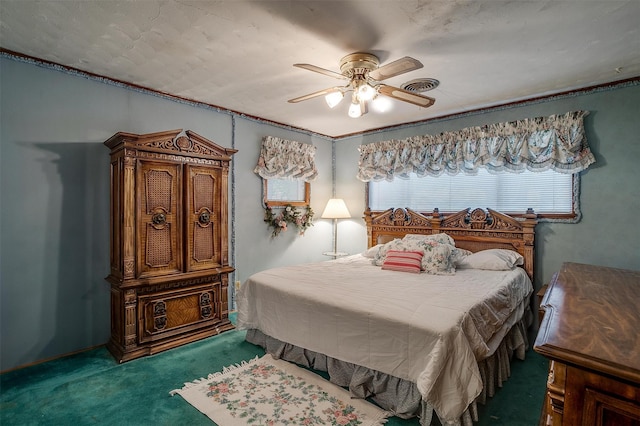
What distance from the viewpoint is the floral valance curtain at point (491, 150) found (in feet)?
10.6

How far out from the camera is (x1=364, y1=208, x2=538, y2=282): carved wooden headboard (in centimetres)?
348

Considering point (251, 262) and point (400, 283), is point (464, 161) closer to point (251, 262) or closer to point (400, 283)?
point (400, 283)

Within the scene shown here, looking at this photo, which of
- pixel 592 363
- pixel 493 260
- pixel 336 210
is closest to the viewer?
pixel 592 363

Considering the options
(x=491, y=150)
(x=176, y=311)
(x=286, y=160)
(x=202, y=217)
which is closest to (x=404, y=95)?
(x=491, y=150)

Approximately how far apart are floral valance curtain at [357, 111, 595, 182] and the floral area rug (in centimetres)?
299

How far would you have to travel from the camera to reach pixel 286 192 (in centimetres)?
489

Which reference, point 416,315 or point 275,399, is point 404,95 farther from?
point 275,399

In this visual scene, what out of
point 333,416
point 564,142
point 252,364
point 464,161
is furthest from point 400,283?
point 564,142

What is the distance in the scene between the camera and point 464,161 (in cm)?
398

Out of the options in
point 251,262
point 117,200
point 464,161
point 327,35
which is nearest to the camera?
point 327,35

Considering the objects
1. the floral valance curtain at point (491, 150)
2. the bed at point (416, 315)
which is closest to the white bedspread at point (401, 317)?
the bed at point (416, 315)

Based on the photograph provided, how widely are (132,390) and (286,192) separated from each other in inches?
123

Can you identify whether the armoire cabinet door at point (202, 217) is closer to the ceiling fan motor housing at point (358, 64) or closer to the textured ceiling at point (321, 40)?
the textured ceiling at point (321, 40)

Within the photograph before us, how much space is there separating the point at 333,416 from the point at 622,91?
12.7 ft
